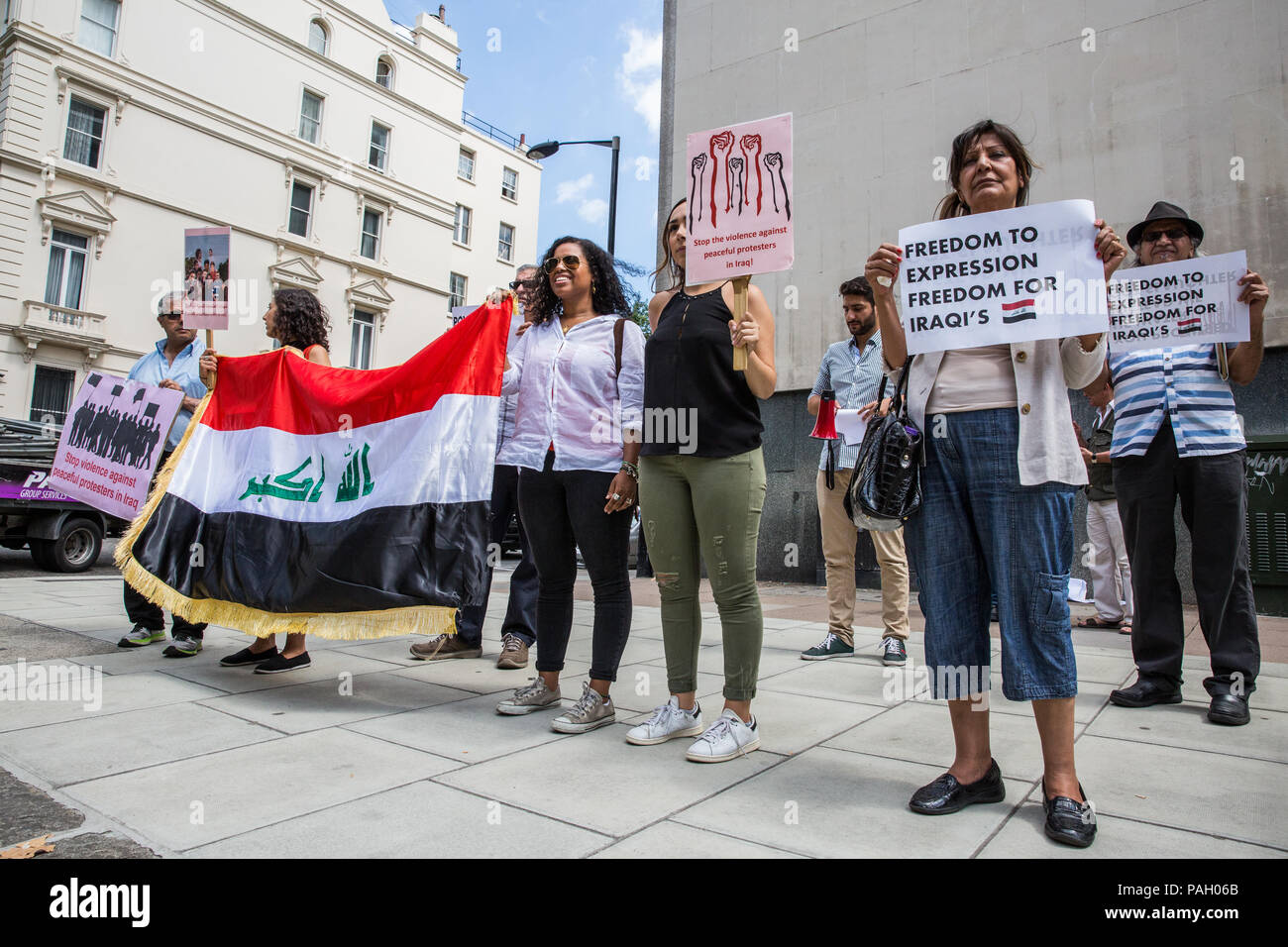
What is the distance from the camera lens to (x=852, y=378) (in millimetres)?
5211

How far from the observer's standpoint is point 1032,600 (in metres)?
2.30

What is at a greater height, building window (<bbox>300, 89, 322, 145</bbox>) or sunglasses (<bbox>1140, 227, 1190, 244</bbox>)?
building window (<bbox>300, 89, 322, 145</bbox>)

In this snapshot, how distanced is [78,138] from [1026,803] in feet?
79.8

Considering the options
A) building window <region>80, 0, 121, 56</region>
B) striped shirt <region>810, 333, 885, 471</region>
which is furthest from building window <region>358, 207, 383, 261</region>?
striped shirt <region>810, 333, 885, 471</region>

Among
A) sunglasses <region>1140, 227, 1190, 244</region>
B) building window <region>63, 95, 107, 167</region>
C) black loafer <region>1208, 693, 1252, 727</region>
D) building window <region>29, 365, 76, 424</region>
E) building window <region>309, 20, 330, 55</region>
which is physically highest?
building window <region>309, 20, 330, 55</region>

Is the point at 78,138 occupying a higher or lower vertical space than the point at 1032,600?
higher

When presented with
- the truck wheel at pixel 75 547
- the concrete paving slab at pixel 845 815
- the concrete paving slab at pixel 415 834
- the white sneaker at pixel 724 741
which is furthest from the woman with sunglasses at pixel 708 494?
the truck wheel at pixel 75 547

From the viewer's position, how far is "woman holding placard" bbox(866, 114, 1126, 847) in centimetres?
229

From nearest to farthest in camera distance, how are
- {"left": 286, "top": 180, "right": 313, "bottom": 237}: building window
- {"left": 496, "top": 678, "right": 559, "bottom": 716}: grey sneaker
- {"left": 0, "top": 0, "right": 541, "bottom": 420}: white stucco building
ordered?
{"left": 496, "top": 678, "right": 559, "bottom": 716}: grey sneaker
{"left": 0, "top": 0, "right": 541, "bottom": 420}: white stucco building
{"left": 286, "top": 180, "right": 313, "bottom": 237}: building window

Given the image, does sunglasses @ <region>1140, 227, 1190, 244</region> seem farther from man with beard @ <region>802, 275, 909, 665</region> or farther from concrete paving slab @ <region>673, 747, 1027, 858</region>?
concrete paving slab @ <region>673, 747, 1027, 858</region>

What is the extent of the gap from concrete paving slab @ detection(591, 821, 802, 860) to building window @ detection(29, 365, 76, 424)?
21098 mm

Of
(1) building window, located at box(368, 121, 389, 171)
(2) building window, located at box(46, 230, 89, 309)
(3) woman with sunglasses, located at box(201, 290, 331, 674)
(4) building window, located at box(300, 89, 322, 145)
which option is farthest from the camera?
(1) building window, located at box(368, 121, 389, 171)
